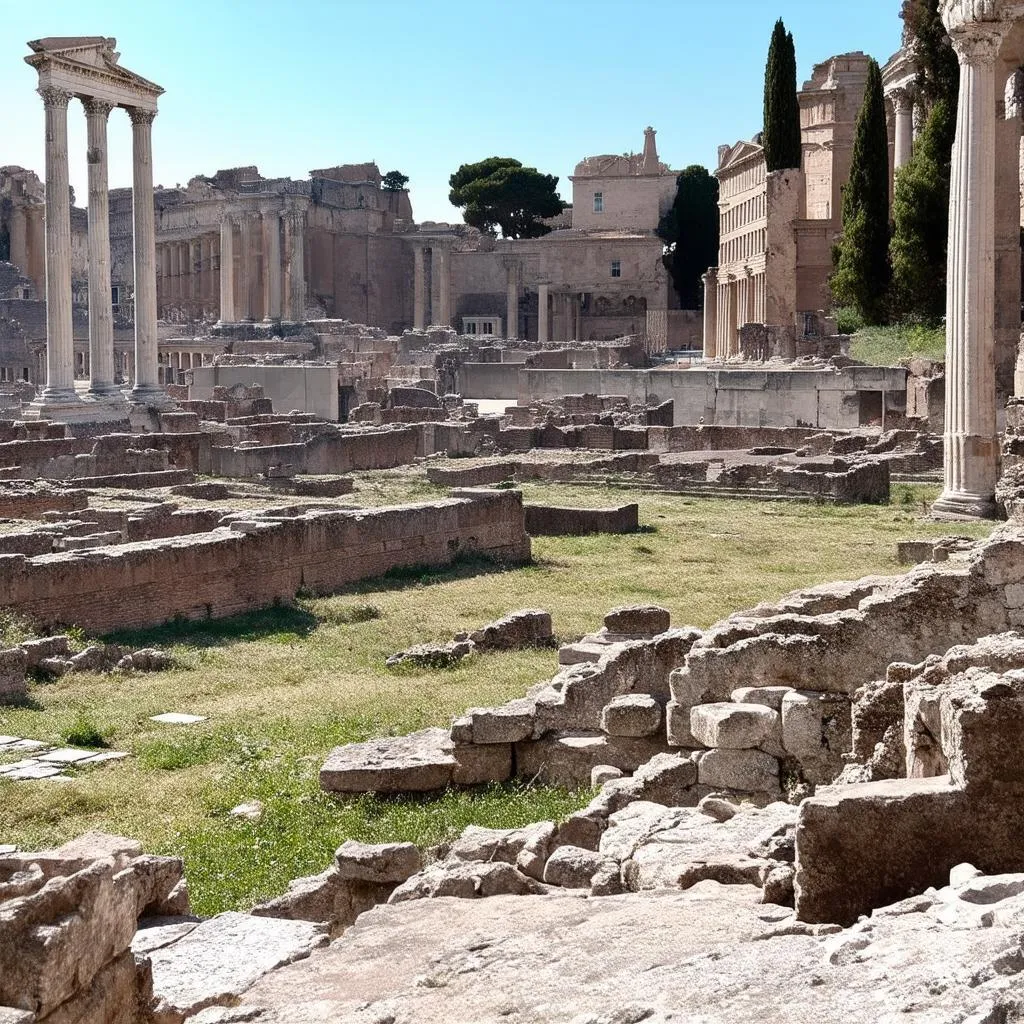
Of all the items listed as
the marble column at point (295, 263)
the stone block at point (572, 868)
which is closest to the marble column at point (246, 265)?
the marble column at point (295, 263)

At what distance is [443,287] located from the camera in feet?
270

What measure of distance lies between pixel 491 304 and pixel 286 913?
3109 inches

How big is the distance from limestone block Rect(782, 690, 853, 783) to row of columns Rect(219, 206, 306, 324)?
67922 millimetres

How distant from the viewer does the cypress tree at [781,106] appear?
50594 millimetres

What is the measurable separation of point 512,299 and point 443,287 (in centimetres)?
359

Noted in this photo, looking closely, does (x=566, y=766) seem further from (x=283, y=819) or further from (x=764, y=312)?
(x=764, y=312)

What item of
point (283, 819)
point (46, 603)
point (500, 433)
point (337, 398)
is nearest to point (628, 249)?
point (337, 398)

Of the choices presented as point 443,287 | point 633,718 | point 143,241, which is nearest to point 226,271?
point 443,287

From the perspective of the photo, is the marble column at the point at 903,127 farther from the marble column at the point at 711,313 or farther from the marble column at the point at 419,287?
the marble column at the point at 419,287

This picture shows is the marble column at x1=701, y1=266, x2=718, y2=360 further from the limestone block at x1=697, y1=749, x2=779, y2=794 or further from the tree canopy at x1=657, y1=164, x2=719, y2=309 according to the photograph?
the limestone block at x1=697, y1=749, x2=779, y2=794

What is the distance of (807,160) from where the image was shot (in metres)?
57.8

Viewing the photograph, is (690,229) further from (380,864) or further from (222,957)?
(222,957)

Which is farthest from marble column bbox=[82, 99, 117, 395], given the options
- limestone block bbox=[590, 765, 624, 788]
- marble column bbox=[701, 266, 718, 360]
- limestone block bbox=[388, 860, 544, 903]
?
limestone block bbox=[388, 860, 544, 903]

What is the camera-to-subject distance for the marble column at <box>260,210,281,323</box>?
74.8m
